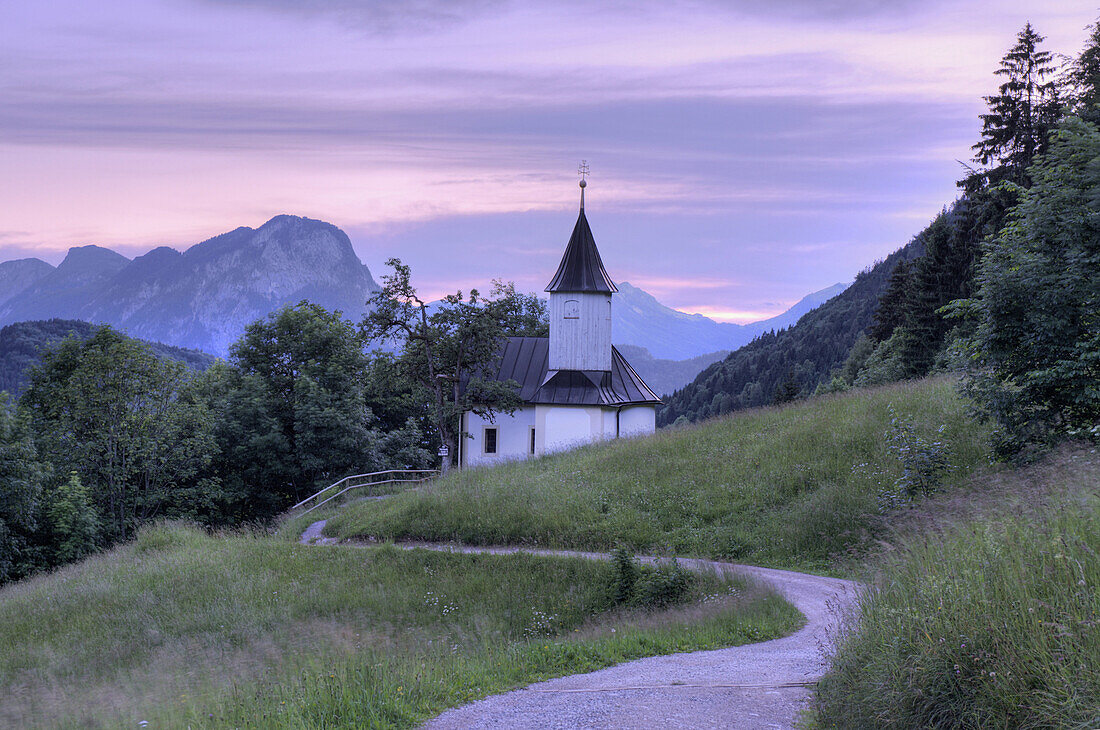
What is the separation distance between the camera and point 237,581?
1705 cm

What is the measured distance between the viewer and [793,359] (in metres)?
131

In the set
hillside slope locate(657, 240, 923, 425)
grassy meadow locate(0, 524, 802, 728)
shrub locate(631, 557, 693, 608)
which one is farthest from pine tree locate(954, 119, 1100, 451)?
hillside slope locate(657, 240, 923, 425)

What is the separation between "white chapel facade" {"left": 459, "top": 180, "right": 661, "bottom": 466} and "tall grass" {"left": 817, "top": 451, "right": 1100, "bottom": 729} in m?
33.6

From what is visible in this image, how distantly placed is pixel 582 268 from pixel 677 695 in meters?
36.0

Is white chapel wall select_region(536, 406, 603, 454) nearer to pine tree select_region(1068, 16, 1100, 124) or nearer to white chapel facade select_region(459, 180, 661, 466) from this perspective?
white chapel facade select_region(459, 180, 661, 466)

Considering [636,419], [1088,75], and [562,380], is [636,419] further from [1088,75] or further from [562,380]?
[1088,75]

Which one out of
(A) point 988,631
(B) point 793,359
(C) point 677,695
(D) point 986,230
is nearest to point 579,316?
(D) point 986,230

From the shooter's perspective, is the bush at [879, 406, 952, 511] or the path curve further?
the bush at [879, 406, 952, 511]

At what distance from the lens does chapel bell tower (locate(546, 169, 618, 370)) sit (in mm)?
40938

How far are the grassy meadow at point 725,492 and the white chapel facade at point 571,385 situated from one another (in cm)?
1376

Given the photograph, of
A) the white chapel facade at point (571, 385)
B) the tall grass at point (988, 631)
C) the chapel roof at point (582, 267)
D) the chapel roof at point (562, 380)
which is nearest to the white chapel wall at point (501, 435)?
the white chapel facade at point (571, 385)

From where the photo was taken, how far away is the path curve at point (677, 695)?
5.81 m

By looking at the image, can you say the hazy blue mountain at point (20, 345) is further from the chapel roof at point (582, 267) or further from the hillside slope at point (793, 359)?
the chapel roof at point (582, 267)

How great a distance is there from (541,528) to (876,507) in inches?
318
